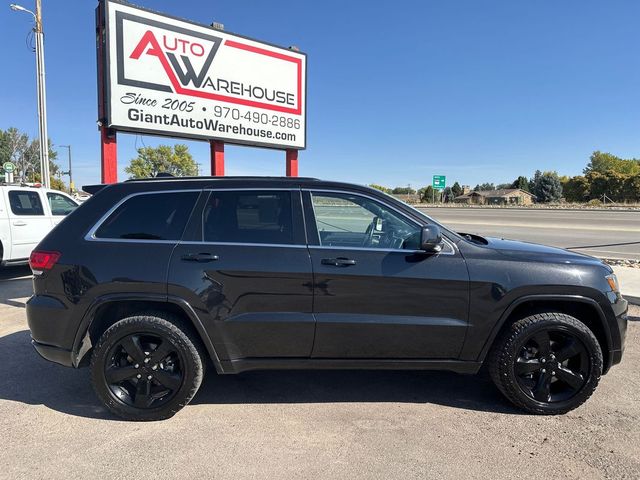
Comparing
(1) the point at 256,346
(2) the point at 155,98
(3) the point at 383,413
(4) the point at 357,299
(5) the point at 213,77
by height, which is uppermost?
(5) the point at 213,77

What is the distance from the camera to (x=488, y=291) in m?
3.37

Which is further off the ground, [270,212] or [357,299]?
[270,212]

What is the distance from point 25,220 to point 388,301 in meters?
8.33

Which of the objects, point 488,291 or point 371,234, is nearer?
point 488,291

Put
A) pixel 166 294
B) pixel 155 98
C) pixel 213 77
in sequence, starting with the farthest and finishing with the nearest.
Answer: pixel 213 77 → pixel 155 98 → pixel 166 294

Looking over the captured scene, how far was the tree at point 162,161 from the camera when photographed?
65.9 metres

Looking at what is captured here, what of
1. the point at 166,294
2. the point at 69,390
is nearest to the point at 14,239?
the point at 69,390

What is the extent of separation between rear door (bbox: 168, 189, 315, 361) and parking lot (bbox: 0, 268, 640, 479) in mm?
551

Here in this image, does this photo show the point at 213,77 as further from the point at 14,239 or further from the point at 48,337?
the point at 48,337

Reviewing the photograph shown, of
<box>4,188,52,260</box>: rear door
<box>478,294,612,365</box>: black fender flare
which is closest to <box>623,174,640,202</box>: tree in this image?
<box>478,294,612,365</box>: black fender flare

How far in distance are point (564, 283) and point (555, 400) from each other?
93 cm

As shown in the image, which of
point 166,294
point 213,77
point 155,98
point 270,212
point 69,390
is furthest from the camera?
point 213,77

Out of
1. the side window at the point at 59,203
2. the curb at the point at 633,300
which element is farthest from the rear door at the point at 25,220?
the curb at the point at 633,300

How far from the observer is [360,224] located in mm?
3830
